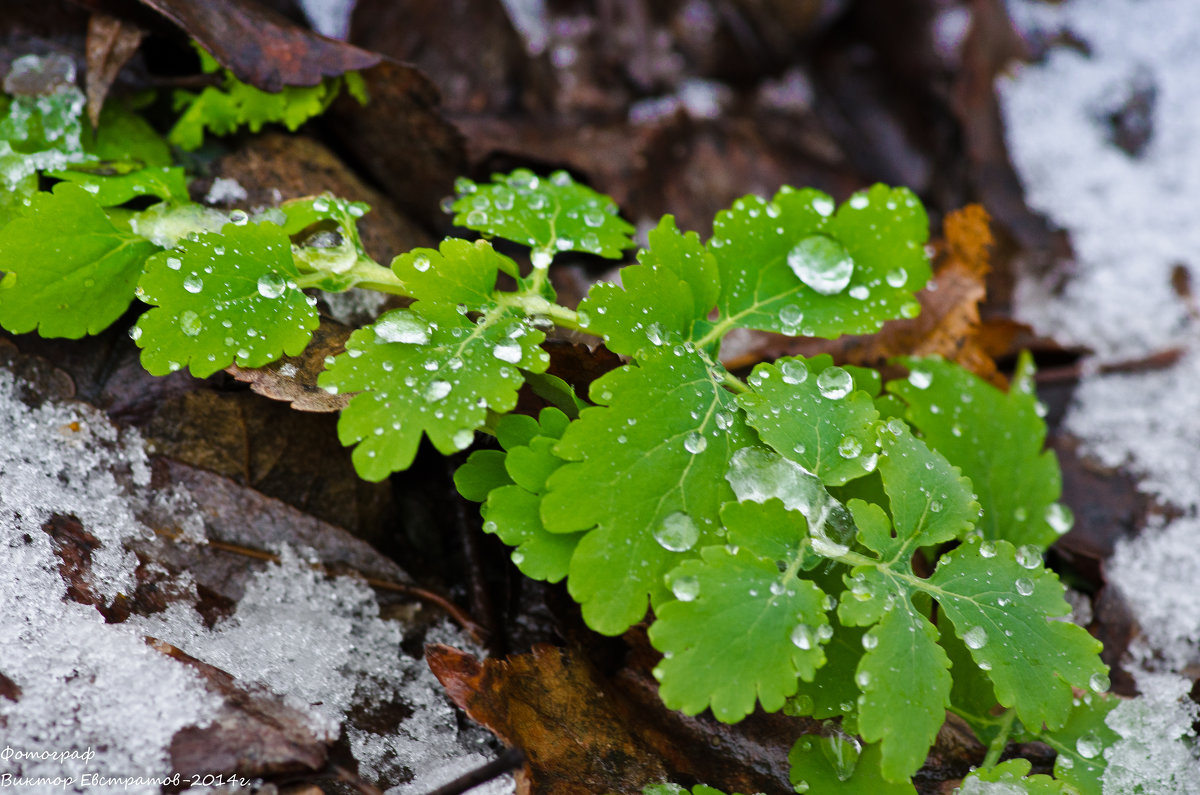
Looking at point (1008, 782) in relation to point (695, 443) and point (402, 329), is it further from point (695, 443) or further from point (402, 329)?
point (402, 329)

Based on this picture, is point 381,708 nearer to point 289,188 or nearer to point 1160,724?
point 289,188

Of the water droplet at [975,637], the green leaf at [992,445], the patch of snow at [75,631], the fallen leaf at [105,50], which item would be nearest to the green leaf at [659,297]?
the green leaf at [992,445]

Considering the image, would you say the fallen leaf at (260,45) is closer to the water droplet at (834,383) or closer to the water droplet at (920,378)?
the water droplet at (834,383)

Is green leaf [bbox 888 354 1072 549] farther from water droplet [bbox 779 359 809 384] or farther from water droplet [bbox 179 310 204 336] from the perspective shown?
water droplet [bbox 179 310 204 336]

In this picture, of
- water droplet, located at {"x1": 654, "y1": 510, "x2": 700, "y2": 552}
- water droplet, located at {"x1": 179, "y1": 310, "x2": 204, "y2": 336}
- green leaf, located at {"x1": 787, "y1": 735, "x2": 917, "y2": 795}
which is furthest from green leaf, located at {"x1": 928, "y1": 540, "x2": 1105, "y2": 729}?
water droplet, located at {"x1": 179, "y1": 310, "x2": 204, "y2": 336}

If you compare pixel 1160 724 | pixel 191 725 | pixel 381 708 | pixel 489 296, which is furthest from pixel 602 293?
pixel 1160 724

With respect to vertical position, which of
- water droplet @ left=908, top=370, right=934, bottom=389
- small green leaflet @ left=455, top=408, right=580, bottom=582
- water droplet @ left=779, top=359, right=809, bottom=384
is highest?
water droplet @ left=779, top=359, right=809, bottom=384
